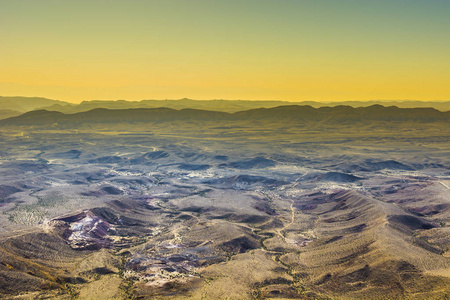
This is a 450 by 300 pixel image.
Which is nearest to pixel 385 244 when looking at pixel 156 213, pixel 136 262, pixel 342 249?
pixel 342 249

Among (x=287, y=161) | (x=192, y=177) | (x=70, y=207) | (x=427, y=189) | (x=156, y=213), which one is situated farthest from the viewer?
(x=287, y=161)

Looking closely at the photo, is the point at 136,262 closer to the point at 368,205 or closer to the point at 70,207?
the point at 70,207

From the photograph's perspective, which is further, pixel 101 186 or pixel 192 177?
pixel 192 177

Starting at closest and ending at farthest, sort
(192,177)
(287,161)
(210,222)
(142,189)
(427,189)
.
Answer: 1. (210,222)
2. (427,189)
3. (142,189)
4. (192,177)
5. (287,161)

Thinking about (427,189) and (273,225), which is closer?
(273,225)

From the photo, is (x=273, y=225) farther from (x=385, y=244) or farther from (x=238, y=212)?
(x=385, y=244)

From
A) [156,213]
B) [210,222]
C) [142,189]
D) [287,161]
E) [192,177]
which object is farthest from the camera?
[287,161]

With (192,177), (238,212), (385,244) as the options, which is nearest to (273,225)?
(238,212)

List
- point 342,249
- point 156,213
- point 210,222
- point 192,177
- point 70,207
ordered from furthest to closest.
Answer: point 192,177 → point 156,213 → point 70,207 → point 210,222 → point 342,249
